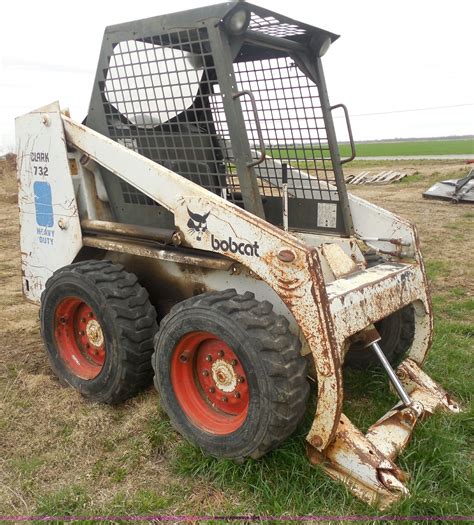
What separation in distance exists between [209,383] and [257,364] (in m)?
0.48

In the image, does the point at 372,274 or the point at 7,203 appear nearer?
the point at 372,274

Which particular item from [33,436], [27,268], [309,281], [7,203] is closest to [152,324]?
[33,436]

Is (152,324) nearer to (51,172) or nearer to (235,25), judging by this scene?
(51,172)

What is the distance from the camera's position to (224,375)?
2.76 meters

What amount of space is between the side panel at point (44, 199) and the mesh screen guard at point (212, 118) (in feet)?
1.10

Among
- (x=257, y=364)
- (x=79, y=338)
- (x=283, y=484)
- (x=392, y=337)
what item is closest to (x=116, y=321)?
(x=79, y=338)

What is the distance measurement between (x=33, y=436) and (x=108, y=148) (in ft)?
5.34

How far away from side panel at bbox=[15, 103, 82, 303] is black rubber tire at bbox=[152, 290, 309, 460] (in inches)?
51.9

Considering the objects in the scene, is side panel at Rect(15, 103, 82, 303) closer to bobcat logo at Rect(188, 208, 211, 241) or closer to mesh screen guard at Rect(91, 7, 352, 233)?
mesh screen guard at Rect(91, 7, 352, 233)

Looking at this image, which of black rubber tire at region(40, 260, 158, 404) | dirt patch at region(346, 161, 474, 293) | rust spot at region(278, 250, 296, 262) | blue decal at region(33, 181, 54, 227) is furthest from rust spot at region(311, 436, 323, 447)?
dirt patch at region(346, 161, 474, 293)

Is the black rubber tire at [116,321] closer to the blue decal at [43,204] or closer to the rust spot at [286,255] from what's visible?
the blue decal at [43,204]

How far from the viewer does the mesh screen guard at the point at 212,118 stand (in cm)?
317

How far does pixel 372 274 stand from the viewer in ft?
9.99

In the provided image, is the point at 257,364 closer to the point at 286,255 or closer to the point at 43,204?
the point at 286,255
